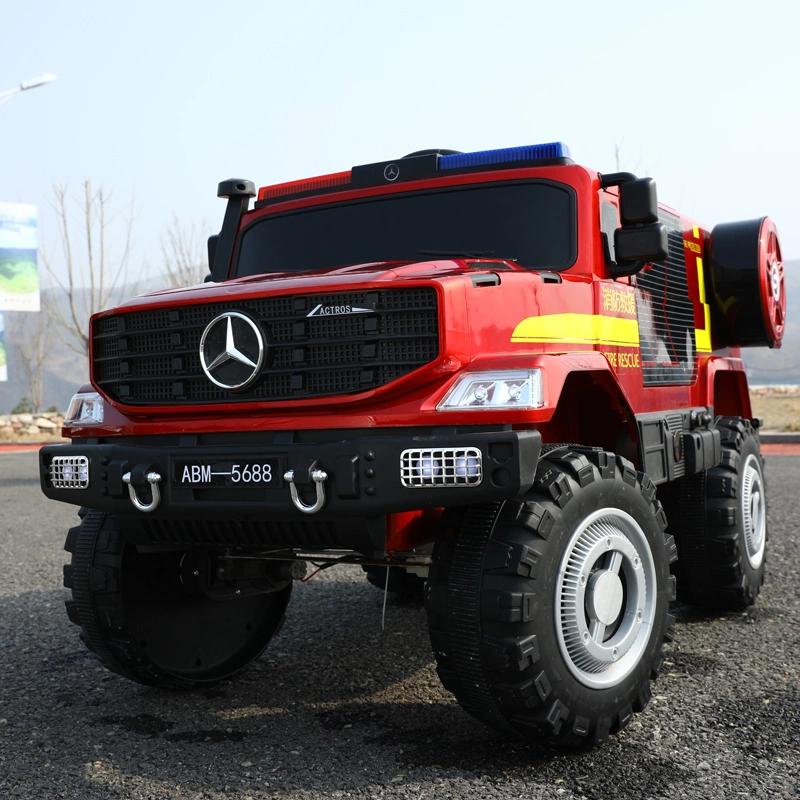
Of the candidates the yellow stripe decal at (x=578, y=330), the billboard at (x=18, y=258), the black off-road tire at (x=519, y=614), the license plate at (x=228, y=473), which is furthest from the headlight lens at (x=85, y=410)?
the billboard at (x=18, y=258)

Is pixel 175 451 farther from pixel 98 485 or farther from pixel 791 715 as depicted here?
pixel 791 715

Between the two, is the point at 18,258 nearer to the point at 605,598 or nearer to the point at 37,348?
the point at 605,598

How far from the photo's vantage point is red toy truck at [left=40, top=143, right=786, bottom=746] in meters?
3.41

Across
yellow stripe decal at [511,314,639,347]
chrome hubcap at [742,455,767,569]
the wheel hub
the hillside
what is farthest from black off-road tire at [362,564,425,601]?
the hillside

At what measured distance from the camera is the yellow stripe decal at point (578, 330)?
3762 millimetres

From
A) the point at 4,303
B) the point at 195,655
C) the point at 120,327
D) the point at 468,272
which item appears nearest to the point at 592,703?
the point at 468,272

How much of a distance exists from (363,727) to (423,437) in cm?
143

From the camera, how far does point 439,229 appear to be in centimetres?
458

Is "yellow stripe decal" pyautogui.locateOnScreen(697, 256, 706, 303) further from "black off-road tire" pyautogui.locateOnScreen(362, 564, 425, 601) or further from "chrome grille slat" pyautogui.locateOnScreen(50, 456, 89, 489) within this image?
"chrome grille slat" pyautogui.locateOnScreen(50, 456, 89, 489)

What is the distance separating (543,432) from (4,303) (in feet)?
102

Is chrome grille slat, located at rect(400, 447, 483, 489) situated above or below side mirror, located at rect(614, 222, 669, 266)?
below

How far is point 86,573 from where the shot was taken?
14.3 feet

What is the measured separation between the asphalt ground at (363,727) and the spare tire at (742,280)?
178cm

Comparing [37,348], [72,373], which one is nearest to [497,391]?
[37,348]
